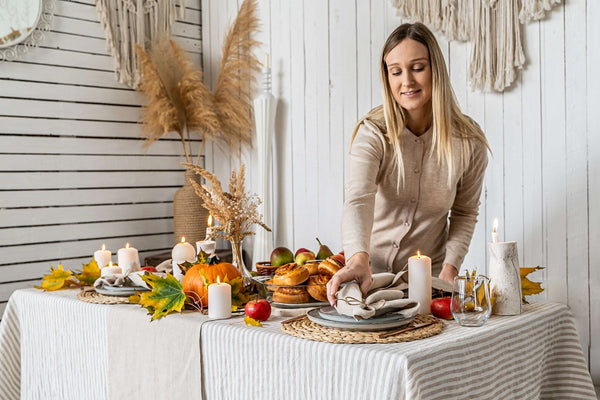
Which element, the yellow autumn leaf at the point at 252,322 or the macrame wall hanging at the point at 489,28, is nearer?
the yellow autumn leaf at the point at 252,322

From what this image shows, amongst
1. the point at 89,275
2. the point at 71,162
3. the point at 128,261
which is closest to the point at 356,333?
the point at 128,261

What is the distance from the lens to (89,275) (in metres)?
2.16

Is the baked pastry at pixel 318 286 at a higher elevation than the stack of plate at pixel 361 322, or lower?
higher

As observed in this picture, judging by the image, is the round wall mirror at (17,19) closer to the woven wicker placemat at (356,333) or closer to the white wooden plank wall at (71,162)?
the white wooden plank wall at (71,162)

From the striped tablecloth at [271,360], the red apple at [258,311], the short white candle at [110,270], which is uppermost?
the short white candle at [110,270]

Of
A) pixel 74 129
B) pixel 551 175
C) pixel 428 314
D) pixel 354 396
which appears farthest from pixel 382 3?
pixel 354 396

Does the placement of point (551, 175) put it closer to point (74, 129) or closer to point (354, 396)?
point (354, 396)

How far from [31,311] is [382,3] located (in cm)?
208

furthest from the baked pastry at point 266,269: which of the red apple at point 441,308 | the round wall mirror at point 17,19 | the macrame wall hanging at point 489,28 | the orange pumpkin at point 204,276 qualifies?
the round wall mirror at point 17,19

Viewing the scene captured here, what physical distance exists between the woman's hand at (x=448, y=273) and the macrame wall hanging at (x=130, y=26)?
2.36 metres

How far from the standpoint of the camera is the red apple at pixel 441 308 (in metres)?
1.49

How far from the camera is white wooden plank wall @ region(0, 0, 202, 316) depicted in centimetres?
309

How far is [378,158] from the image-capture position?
1.83 m

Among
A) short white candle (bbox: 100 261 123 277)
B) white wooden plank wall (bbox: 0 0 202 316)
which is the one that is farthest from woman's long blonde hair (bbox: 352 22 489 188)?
white wooden plank wall (bbox: 0 0 202 316)
